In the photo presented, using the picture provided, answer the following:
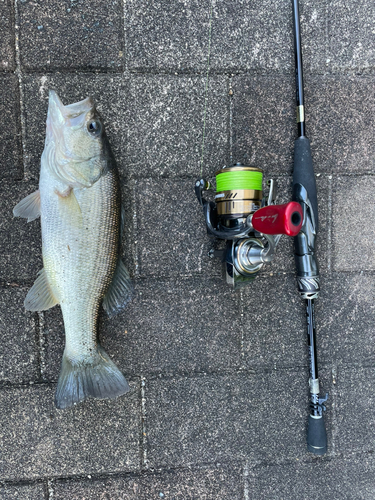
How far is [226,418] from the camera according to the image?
7.85ft

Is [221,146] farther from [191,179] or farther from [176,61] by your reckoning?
[176,61]

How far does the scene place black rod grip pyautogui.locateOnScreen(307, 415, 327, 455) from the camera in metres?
2.33

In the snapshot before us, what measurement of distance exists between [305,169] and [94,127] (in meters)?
1.35

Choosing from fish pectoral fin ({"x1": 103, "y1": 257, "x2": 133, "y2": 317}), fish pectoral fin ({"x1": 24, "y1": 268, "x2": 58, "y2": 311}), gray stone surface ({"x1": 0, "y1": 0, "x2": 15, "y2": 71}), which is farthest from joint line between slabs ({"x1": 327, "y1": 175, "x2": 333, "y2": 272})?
gray stone surface ({"x1": 0, "y1": 0, "x2": 15, "y2": 71})

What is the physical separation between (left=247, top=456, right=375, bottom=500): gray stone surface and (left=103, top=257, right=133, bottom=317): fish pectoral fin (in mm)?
1516

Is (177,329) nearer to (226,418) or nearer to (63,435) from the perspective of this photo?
(226,418)

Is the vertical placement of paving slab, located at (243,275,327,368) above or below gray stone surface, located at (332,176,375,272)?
below

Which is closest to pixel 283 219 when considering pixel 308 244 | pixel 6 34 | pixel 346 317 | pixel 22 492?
pixel 308 244

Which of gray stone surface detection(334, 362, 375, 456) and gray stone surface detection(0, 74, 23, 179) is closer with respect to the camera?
gray stone surface detection(0, 74, 23, 179)

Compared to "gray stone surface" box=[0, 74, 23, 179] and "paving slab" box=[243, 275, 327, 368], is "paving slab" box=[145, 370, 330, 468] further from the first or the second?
"gray stone surface" box=[0, 74, 23, 179]

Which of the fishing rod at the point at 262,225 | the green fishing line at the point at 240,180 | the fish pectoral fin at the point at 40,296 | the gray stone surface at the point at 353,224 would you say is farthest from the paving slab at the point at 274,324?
the fish pectoral fin at the point at 40,296

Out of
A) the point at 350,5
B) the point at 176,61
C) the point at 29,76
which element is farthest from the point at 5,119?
the point at 350,5

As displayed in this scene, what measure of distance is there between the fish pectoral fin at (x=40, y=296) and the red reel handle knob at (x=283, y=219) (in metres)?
1.34

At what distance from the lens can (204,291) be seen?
2.37m
